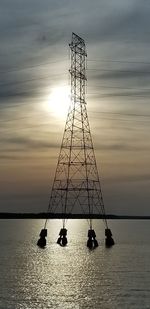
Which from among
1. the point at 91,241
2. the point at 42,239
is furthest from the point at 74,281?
the point at 42,239

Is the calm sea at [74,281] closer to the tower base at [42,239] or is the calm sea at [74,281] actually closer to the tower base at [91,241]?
the tower base at [91,241]

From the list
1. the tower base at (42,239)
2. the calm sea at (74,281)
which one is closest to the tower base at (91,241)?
the calm sea at (74,281)

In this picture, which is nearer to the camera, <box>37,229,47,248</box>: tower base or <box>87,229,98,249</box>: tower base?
<box>87,229,98,249</box>: tower base

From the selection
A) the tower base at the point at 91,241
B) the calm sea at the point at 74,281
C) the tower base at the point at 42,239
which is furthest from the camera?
the tower base at the point at 42,239

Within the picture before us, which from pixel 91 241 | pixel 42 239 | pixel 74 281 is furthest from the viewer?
pixel 42 239

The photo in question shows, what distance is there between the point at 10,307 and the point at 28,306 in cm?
180

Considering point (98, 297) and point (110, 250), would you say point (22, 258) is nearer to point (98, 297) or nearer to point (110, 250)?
point (110, 250)

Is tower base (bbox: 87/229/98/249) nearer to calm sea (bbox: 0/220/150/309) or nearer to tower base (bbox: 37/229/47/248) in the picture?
calm sea (bbox: 0/220/150/309)

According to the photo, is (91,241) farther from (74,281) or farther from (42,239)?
(74,281)

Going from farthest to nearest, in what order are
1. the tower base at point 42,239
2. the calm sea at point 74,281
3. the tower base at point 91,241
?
the tower base at point 42,239 < the tower base at point 91,241 < the calm sea at point 74,281

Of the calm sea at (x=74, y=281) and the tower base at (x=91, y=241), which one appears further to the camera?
the tower base at (x=91, y=241)

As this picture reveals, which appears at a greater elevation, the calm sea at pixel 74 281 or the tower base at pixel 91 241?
the tower base at pixel 91 241

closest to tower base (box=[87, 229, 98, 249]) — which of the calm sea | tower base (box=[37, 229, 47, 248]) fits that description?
the calm sea

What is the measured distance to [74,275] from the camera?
2849 inches
